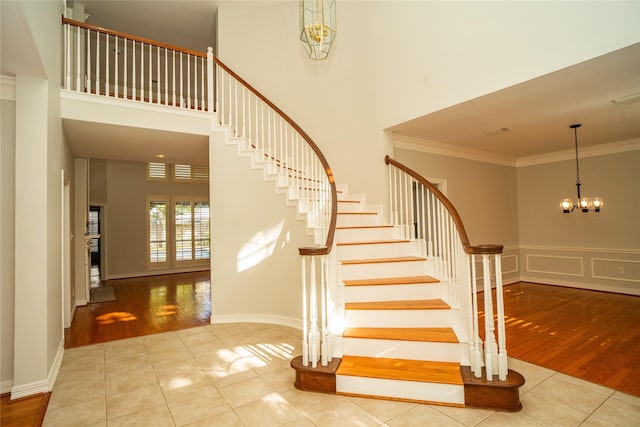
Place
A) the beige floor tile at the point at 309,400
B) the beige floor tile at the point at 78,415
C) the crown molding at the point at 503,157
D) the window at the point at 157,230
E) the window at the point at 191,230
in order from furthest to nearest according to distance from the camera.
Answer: the window at the point at 191,230 < the window at the point at 157,230 < the crown molding at the point at 503,157 < the beige floor tile at the point at 309,400 < the beige floor tile at the point at 78,415

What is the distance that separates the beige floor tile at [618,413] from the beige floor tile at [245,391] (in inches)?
96.6

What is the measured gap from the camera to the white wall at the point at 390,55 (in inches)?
120

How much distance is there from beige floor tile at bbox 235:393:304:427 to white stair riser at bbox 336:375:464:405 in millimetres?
443

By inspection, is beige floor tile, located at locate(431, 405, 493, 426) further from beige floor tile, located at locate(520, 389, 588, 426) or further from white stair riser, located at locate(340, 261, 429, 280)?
white stair riser, located at locate(340, 261, 429, 280)

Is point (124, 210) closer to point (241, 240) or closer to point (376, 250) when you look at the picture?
point (241, 240)

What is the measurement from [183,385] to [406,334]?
2.03m

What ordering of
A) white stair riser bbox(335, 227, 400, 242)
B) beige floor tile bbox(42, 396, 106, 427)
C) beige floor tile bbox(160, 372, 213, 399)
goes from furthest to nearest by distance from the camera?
white stair riser bbox(335, 227, 400, 242)
beige floor tile bbox(160, 372, 213, 399)
beige floor tile bbox(42, 396, 106, 427)

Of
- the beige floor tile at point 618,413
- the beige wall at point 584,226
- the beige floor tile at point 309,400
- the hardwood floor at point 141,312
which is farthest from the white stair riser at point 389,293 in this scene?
the beige wall at point 584,226

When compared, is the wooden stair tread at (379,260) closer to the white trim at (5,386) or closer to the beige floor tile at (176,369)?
the beige floor tile at (176,369)

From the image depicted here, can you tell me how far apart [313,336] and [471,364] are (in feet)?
4.23

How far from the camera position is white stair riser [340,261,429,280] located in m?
3.66

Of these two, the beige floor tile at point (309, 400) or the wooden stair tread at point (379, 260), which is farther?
the wooden stair tread at point (379, 260)

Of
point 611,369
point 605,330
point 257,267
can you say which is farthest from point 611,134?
point 257,267

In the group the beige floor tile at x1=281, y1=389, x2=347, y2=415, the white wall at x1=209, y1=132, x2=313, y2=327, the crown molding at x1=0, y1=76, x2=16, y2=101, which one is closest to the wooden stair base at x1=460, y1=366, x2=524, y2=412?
the beige floor tile at x1=281, y1=389, x2=347, y2=415
